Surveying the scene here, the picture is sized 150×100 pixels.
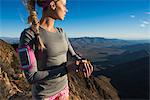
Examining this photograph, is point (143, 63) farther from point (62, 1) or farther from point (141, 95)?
point (62, 1)

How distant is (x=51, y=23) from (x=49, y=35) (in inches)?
7.0

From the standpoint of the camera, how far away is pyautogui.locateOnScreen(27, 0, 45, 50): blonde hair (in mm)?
2648

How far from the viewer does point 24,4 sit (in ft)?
9.25

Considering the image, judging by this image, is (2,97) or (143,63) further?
(143,63)

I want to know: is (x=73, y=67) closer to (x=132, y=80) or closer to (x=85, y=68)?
(x=85, y=68)

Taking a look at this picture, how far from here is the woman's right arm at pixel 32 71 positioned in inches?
102

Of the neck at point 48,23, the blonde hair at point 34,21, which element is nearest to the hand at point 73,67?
the blonde hair at point 34,21

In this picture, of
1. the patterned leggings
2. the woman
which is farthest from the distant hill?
the woman

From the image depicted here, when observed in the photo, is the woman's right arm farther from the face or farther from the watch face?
the face

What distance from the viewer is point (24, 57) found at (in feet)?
8.55

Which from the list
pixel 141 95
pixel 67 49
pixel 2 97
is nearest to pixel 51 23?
pixel 67 49

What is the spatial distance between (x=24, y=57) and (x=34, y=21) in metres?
0.37

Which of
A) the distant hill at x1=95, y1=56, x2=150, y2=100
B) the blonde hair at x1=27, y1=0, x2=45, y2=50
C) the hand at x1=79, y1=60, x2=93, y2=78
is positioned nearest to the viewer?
the hand at x1=79, y1=60, x2=93, y2=78

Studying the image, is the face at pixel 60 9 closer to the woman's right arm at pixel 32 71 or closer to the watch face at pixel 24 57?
the woman's right arm at pixel 32 71
